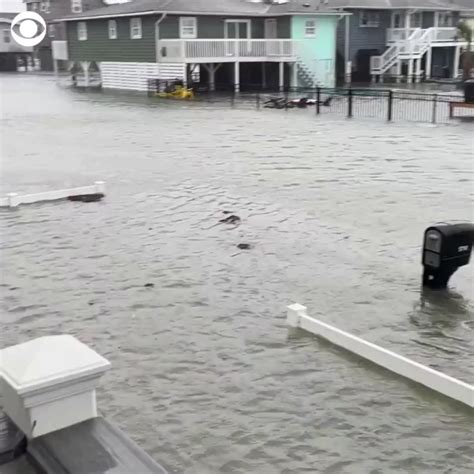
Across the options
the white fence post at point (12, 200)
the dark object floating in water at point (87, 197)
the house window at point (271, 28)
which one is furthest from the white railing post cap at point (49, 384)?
the house window at point (271, 28)

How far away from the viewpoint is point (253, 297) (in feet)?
27.3

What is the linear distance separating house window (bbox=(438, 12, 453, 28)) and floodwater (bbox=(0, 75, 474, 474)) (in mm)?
38309

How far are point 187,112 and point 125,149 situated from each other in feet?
32.2

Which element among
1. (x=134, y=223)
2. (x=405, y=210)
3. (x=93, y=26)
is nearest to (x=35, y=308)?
(x=134, y=223)

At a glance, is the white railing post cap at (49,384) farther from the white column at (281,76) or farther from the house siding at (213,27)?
the house siding at (213,27)

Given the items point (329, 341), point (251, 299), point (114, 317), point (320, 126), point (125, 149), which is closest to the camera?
point (329, 341)

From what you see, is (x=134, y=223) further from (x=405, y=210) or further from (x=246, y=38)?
(x=246, y=38)

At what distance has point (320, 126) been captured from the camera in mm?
24422

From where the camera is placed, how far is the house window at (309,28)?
42312 mm

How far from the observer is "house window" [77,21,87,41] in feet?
157

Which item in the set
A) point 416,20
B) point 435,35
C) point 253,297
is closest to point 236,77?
point 435,35

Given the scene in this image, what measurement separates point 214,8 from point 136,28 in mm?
4615

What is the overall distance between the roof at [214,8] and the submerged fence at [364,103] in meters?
6.03

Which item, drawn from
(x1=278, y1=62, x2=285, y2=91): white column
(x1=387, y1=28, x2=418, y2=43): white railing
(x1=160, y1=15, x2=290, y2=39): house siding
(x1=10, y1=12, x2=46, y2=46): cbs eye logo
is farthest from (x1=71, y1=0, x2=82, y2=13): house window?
(x1=10, y1=12, x2=46, y2=46): cbs eye logo
